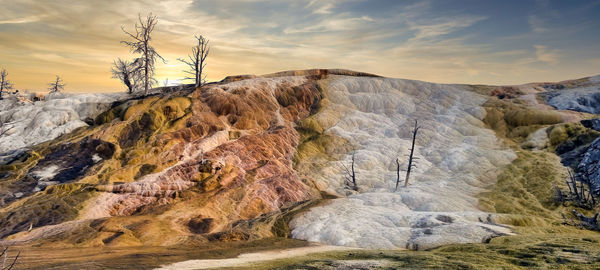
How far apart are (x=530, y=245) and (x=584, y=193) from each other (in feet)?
71.5

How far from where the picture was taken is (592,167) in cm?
4706

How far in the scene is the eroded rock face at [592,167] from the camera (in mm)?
44625

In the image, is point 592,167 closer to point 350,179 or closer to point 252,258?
point 350,179

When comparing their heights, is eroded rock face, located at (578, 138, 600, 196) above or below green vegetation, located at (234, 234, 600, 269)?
above

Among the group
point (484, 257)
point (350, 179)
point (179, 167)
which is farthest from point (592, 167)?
point (179, 167)

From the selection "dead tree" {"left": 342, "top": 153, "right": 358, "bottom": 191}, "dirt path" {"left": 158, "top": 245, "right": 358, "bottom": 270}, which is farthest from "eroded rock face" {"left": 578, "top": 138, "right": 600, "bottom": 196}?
"dirt path" {"left": 158, "top": 245, "right": 358, "bottom": 270}

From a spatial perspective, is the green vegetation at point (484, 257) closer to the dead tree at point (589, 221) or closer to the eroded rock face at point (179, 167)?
the dead tree at point (589, 221)

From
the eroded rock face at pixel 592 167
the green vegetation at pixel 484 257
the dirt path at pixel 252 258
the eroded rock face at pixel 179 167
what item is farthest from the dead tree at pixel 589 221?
the eroded rock face at pixel 179 167

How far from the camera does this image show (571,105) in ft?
231

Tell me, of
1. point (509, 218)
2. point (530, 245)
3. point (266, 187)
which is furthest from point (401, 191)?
point (530, 245)

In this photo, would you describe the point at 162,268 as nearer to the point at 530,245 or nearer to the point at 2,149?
the point at 530,245

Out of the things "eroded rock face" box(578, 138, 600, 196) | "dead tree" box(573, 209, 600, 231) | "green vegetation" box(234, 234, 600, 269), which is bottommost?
"dead tree" box(573, 209, 600, 231)

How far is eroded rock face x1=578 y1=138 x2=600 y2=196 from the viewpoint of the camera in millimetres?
44625

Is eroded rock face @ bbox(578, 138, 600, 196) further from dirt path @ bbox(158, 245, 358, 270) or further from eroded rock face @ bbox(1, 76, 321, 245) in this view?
dirt path @ bbox(158, 245, 358, 270)
